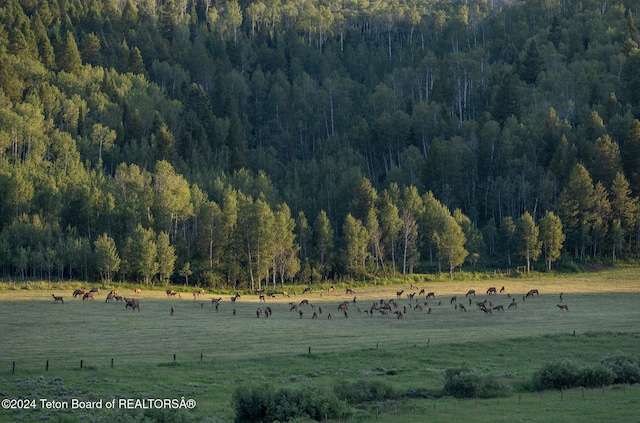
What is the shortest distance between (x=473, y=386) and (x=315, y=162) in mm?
111987

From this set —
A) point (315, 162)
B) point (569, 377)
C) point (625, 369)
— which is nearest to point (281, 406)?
point (569, 377)

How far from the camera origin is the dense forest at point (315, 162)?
116 m

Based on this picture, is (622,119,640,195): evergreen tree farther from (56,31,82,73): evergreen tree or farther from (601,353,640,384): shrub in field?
(56,31,82,73): evergreen tree

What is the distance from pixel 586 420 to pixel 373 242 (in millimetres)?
86273

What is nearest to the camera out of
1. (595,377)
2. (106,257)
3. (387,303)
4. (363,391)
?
(363,391)

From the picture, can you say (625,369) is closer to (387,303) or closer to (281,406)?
(281,406)

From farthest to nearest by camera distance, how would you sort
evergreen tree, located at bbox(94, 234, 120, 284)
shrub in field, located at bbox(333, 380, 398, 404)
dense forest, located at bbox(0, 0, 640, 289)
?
dense forest, located at bbox(0, 0, 640, 289)
evergreen tree, located at bbox(94, 234, 120, 284)
shrub in field, located at bbox(333, 380, 398, 404)

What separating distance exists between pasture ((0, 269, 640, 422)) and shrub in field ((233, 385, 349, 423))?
122 centimetres

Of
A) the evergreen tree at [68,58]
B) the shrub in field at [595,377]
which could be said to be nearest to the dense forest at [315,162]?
the evergreen tree at [68,58]

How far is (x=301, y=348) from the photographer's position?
57.8m

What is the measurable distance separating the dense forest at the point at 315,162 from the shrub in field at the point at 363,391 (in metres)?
65.5

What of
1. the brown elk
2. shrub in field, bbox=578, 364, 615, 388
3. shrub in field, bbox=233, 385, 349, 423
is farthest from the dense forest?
shrub in field, bbox=233, 385, 349, 423

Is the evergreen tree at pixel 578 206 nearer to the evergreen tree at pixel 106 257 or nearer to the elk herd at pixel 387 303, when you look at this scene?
the elk herd at pixel 387 303

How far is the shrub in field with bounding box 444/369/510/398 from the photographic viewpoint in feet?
147
